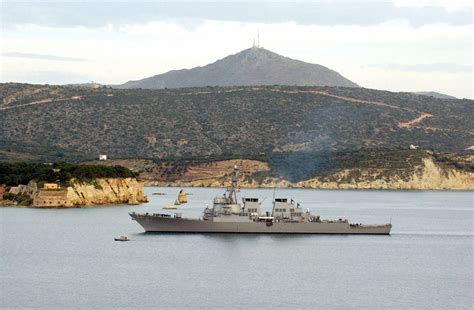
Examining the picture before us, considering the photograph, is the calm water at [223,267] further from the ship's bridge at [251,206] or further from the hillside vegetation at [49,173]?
the hillside vegetation at [49,173]

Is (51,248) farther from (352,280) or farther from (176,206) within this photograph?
(176,206)

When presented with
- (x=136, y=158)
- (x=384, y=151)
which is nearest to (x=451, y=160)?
(x=384, y=151)

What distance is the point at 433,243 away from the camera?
276 ft

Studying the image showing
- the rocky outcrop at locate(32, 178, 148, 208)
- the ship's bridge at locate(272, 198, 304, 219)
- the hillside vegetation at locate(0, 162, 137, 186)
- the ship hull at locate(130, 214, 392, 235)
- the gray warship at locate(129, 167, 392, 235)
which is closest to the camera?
the gray warship at locate(129, 167, 392, 235)

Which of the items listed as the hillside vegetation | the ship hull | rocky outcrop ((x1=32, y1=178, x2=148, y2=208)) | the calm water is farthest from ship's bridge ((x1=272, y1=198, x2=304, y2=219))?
the hillside vegetation

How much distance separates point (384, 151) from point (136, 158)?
42841mm

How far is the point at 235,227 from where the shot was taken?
8275 cm

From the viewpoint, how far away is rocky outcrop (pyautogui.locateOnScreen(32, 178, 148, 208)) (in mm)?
107438

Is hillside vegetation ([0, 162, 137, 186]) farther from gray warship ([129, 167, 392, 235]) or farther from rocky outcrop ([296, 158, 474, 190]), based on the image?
rocky outcrop ([296, 158, 474, 190])

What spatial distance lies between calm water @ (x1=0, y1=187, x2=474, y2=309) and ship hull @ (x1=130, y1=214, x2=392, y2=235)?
1.04 metres

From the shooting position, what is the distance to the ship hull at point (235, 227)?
8281 cm

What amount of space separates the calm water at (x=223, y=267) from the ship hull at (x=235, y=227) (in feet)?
3.42

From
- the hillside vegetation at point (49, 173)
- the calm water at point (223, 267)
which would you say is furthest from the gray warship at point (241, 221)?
the hillside vegetation at point (49, 173)

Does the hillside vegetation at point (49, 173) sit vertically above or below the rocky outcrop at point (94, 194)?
above
